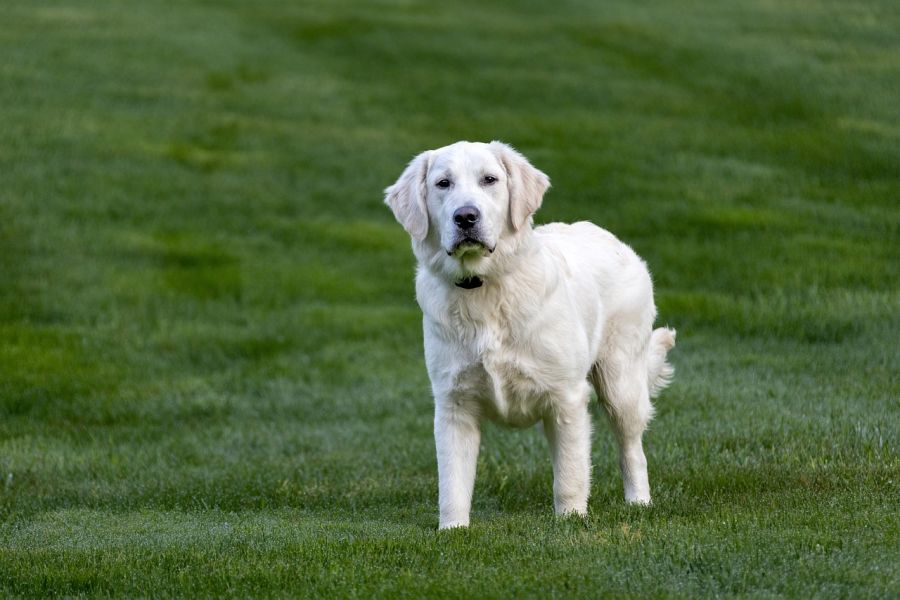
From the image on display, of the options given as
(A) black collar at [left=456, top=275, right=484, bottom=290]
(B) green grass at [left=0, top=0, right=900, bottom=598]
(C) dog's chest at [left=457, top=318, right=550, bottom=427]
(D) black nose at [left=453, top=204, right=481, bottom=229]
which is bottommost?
(B) green grass at [left=0, top=0, right=900, bottom=598]

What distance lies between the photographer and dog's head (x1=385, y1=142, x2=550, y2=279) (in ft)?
20.8

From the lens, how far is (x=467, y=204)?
6312 mm

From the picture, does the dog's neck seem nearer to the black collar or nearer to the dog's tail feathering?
the black collar

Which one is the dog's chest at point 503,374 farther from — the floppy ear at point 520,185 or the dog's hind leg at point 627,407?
the dog's hind leg at point 627,407

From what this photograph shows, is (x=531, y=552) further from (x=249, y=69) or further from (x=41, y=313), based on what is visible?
(x=249, y=69)

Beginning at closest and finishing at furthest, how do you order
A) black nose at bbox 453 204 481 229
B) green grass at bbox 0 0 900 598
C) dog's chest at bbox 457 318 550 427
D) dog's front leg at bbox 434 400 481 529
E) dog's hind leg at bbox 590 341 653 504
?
green grass at bbox 0 0 900 598
black nose at bbox 453 204 481 229
dog's chest at bbox 457 318 550 427
dog's front leg at bbox 434 400 481 529
dog's hind leg at bbox 590 341 653 504

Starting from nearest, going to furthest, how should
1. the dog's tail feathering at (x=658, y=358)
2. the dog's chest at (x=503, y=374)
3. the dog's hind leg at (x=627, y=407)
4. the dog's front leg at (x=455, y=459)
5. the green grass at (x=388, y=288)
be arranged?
1. the green grass at (x=388, y=288)
2. the dog's chest at (x=503, y=374)
3. the dog's front leg at (x=455, y=459)
4. the dog's hind leg at (x=627, y=407)
5. the dog's tail feathering at (x=658, y=358)

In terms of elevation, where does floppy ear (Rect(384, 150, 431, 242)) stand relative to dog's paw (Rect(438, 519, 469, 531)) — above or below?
above

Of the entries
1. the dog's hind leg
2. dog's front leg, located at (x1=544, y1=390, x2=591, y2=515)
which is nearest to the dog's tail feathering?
the dog's hind leg

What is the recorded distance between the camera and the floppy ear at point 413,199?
259 inches

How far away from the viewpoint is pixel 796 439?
8.24m

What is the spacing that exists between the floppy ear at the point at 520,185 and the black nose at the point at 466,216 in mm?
355

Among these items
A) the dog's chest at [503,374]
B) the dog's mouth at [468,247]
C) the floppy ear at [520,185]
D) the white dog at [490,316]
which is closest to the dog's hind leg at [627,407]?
the white dog at [490,316]

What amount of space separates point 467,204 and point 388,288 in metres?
8.92
